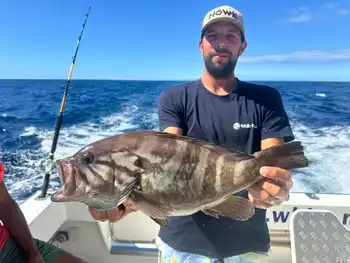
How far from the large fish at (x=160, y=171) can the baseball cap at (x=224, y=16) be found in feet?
2.67

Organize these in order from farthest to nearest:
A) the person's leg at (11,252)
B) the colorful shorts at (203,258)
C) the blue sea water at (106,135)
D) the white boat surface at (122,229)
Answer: the blue sea water at (106,135) < the white boat surface at (122,229) < the person's leg at (11,252) < the colorful shorts at (203,258)

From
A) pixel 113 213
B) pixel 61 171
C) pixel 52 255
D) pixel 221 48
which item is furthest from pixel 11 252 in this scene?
pixel 221 48

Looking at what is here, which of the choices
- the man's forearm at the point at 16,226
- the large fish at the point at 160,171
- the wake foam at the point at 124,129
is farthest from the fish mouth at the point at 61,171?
the wake foam at the point at 124,129

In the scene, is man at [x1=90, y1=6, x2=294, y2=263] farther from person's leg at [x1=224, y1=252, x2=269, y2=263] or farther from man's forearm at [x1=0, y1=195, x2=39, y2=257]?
man's forearm at [x1=0, y1=195, x2=39, y2=257]

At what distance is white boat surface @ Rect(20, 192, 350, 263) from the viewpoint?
2912 mm

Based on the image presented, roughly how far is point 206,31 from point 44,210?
1.94 m

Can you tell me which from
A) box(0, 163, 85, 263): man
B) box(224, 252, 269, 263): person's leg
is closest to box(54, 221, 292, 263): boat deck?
box(0, 163, 85, 263): man

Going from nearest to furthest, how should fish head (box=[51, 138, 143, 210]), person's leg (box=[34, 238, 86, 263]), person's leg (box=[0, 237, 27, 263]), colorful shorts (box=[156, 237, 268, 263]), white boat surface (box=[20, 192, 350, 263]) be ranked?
fish head (box=[51, 138, 143, 210])
colorful shorts (box=[156, 237, 268, 263])
person's leg (box=[0, 237, 27, 263])
person's leg (box=[34, 238, 86, 263])
white boat surface (box=[20, 192, 350, 263])

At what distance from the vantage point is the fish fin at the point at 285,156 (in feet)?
4.28

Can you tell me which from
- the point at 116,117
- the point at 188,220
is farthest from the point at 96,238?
the point at 116,117

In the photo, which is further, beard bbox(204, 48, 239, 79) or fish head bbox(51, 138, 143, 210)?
beard bbox(204, 48, 239, 79)

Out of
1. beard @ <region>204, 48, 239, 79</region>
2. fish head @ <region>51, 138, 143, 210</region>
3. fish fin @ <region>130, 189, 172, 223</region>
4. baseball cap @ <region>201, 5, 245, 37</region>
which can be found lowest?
fish fin @ <region>130, 189, 172, 223</region>

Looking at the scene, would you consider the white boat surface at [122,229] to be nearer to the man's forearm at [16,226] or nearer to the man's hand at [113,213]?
the man's forearm at [16,226]

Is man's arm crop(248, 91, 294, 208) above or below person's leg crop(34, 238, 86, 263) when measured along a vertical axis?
above
